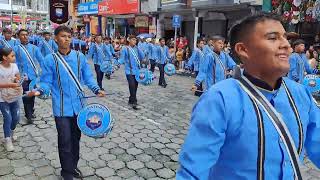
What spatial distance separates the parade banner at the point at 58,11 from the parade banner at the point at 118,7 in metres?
15.5

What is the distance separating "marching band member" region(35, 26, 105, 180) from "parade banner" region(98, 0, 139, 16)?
20670 mm

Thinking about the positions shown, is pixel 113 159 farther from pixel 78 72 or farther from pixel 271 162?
pixel 271 162

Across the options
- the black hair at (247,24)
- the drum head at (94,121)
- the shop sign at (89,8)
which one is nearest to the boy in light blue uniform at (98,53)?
the drum head at (94,121)

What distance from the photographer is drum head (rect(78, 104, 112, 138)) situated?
448 centimetres

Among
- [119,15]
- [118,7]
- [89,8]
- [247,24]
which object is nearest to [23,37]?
[247,24]

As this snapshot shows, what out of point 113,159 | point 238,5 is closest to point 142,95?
point 113,159

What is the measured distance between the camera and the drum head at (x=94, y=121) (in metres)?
4.48

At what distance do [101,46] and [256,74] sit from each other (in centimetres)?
1187

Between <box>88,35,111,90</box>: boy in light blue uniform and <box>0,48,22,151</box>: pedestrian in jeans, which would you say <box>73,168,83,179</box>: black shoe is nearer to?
<box>0,48,22,151</box>: pedestrian in jeans

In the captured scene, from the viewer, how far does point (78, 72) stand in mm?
4793

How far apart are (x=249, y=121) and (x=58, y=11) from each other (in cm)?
855

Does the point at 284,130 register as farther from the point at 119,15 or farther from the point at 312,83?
the point at 119,15

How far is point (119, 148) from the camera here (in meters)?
6.05

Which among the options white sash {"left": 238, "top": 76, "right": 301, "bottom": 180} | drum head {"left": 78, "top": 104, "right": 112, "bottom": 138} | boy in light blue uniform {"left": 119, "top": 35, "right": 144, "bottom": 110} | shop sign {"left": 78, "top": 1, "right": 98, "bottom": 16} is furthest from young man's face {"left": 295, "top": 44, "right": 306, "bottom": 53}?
shop sign {"left": 78, "top": 1, "right": 98, "bottom": 16}
